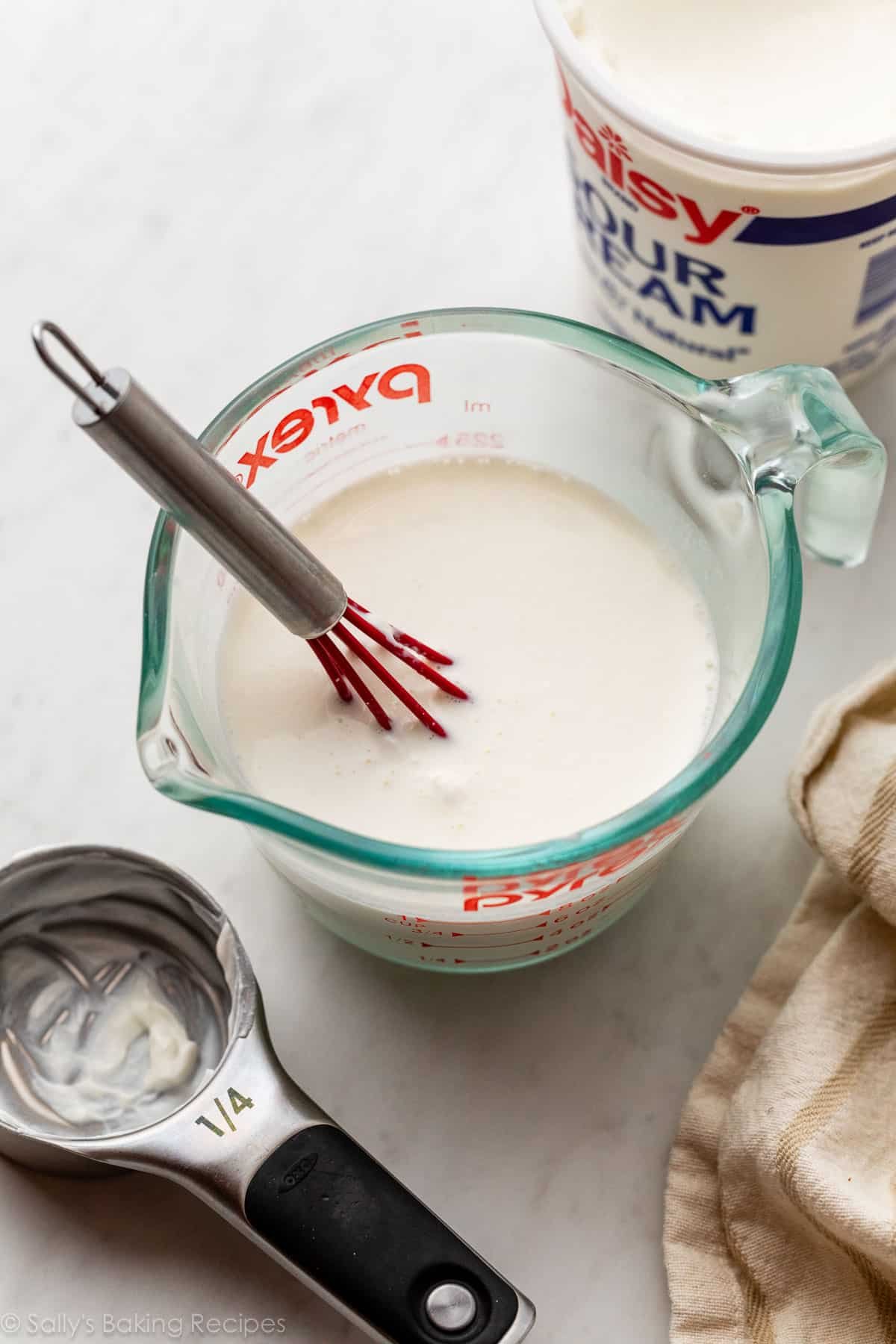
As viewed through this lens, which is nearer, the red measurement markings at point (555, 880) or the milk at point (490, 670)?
the red measurement markings at point (555, 880)

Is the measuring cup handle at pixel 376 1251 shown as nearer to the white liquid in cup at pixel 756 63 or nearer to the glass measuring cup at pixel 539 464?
the glass measuring cup at pixel 539 464

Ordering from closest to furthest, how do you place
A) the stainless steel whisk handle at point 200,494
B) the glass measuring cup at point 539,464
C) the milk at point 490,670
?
the stainless steel whisk handle at point 200,494
the glass measuring cup at point 539,464
the milk at point 490,670

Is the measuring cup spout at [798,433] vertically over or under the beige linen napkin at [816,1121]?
over

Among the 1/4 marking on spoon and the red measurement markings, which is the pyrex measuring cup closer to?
the 1/4 marking on spoon

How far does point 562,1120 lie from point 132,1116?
0.23m

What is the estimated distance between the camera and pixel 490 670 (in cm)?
86

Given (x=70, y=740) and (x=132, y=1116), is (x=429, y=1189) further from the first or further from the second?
(x=70, y=740)

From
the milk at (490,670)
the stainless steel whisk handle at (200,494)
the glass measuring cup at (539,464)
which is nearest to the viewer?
the stainless steel whisk handle at (200,494)

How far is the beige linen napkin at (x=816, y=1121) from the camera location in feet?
2.76

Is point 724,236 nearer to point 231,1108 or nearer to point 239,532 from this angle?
point 239,532

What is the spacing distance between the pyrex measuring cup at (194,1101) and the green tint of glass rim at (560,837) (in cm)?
17

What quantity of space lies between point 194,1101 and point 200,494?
0.32 meters

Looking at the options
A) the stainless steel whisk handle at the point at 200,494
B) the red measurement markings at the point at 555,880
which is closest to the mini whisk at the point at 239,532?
the stainless steel whisk handle at the point at 200,494

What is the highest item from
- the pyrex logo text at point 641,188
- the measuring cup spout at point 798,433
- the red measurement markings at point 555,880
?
the pyrex logo text at point 641,188
